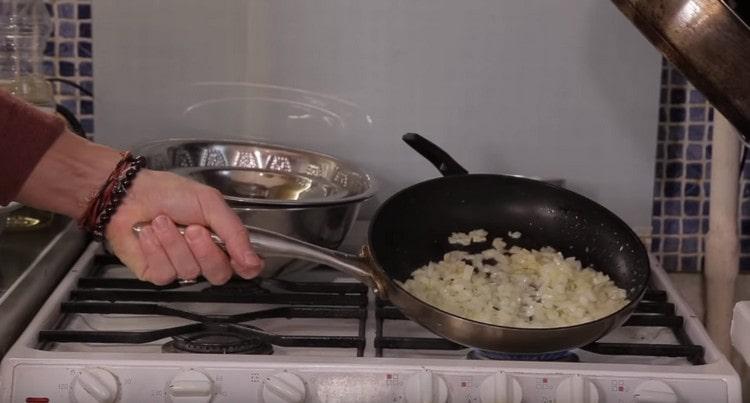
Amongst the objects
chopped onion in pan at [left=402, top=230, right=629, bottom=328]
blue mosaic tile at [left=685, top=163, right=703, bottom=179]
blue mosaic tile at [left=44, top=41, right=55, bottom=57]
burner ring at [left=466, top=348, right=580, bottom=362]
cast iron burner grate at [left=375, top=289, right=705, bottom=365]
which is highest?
blue mosaic tile at [left=44, top=41, right=55, bottom=57]

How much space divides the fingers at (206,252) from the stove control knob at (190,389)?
10 centimetres

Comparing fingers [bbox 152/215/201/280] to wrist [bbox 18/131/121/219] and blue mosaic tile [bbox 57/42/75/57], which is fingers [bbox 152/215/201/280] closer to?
wrist [bbox 18/131/121/219]

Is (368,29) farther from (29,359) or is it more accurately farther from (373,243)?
(29,359)

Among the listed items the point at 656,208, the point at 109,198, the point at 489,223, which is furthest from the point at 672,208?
the point at 109,198

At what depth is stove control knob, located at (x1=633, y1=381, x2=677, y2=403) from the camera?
37.2 inches

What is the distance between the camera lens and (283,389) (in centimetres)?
94

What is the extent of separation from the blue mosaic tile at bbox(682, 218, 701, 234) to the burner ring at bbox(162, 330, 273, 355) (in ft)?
2.20

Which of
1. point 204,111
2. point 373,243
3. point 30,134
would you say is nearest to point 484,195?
point 373,243

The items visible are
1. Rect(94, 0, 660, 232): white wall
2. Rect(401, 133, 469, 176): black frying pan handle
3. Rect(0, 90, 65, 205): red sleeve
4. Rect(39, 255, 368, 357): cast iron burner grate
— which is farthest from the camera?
Rect(94, 0, 660, 232): white wall

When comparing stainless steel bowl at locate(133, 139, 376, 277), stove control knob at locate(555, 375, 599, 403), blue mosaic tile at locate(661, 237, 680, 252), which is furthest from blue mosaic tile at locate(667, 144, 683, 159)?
stove control knob at locate(555, 375, 599, 403)

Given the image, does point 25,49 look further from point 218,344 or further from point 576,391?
point 576,391

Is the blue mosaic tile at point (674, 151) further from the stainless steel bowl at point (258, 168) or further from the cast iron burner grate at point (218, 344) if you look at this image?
the cast iron burner grate at point (218, 344)

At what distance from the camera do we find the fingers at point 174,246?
0.92 meters

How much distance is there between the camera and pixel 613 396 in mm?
959
